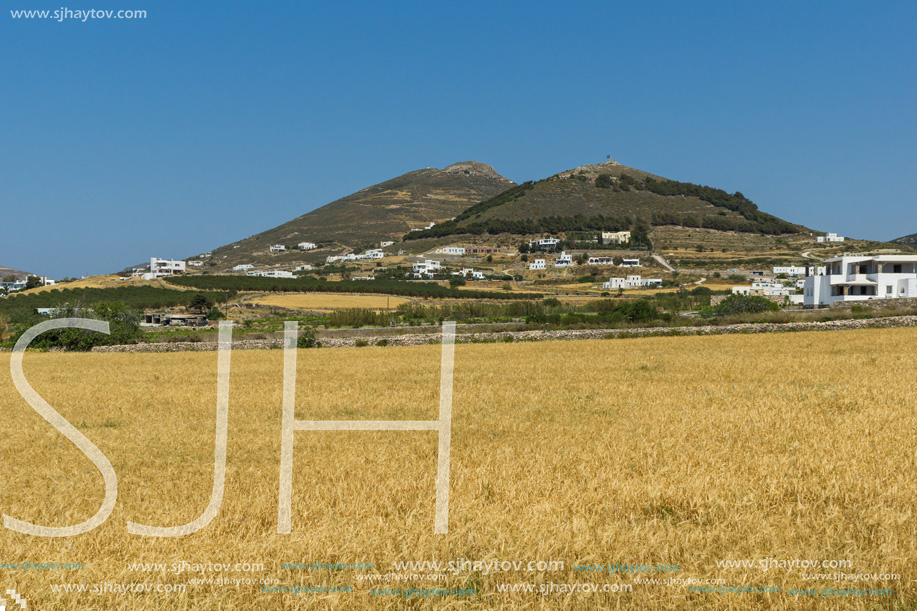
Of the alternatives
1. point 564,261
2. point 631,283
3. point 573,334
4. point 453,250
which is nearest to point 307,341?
point 573,334

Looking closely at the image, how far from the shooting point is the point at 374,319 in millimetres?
76938

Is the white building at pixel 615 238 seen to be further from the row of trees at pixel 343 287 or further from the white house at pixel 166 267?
the white house at pixel 166 267

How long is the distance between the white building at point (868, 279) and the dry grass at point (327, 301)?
57.0 metres

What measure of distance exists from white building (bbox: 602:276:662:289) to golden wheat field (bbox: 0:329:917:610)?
111 m

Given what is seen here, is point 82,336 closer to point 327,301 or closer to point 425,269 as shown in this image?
point 327,301

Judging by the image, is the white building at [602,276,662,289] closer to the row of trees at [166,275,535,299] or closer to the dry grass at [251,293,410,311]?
the row of trees at [166,275,535,299]

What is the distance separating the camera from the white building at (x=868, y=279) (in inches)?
2795

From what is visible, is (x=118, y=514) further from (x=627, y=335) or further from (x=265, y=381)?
(x=627, y=335)

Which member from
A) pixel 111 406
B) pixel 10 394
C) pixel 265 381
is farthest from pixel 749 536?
pixel 10 394

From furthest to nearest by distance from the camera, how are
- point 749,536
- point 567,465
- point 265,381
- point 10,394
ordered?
point 265,381 → point 10,394 → point 567,465 → point 749,536

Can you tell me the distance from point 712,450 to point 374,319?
2717 inches

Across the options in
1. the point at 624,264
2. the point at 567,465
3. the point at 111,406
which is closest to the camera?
the point at 567,465

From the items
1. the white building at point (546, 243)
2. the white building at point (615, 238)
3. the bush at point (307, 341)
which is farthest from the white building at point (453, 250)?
the bush at point (307, 341)

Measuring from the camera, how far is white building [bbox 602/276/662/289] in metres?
125
